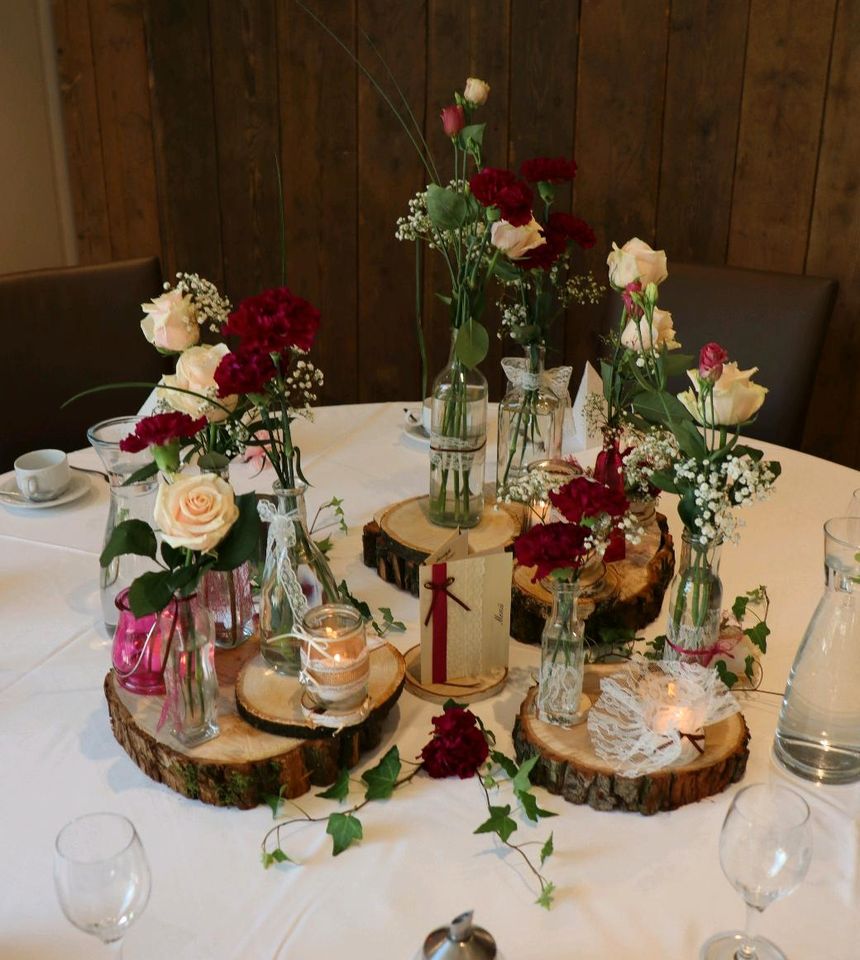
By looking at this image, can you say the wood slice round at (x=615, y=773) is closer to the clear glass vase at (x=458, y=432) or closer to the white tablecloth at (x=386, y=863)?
the white tablecloth at (x=386, y=863)

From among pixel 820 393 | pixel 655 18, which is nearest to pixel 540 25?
pixel 655 18

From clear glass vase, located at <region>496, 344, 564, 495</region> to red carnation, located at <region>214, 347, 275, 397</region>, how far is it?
57cm

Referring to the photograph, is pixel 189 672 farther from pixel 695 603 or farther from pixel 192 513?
pixel 695 603

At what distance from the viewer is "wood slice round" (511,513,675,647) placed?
134 cm

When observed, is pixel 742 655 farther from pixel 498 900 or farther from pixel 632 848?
pixel 498 900

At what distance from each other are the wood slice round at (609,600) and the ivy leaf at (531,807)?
0.28 m

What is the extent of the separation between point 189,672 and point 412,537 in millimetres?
451

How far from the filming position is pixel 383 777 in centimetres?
110

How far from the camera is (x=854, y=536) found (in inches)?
45.4

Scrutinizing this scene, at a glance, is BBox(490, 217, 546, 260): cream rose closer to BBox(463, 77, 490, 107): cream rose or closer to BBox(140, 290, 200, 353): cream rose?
BBox(463, 77, 490, 107): cream rose

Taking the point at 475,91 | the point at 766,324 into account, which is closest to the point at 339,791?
the point at 475,91

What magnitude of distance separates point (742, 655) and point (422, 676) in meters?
0.37

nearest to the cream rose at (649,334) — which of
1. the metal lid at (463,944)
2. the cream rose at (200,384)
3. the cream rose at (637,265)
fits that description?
the cream rose at (637,265)

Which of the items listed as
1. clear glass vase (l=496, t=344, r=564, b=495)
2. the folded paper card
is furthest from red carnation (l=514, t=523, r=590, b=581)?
clear glass vase (l=496, t=344, r=564, b=495)
